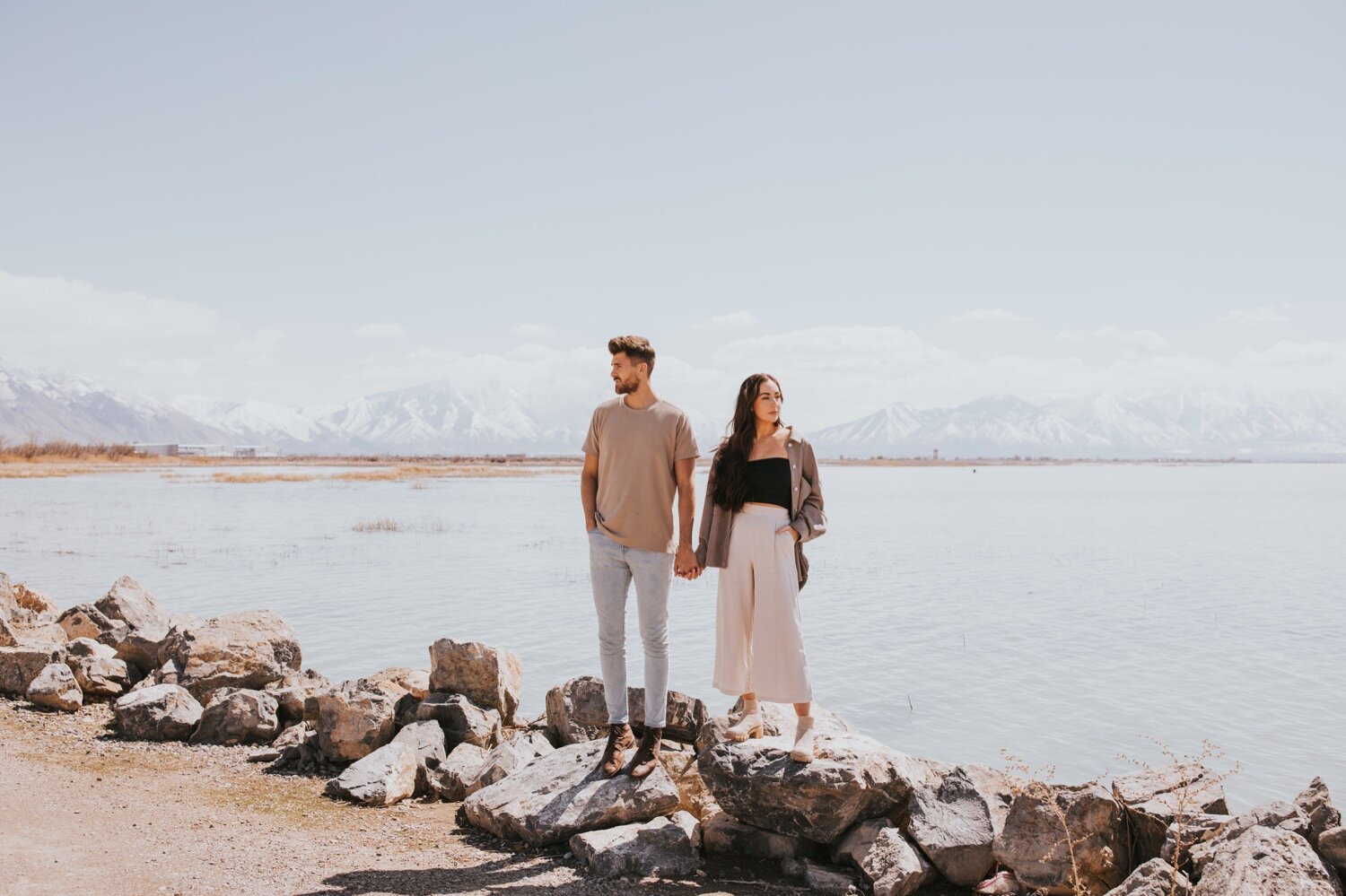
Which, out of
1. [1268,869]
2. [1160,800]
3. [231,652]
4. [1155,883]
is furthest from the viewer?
[231,652]

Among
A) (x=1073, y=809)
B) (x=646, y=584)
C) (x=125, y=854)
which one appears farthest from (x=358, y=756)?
(x=1073, y=809)

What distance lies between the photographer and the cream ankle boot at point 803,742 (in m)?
5.59

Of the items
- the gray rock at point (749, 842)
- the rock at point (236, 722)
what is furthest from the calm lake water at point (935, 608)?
the gray rock at point (749, 842)

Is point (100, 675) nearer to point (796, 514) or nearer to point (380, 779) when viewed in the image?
point (380, 779)

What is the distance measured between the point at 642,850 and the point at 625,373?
2677 millimetres

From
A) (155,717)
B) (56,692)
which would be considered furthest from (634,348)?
(56,692)

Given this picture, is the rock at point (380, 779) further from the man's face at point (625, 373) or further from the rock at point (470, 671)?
the man's face at point (625, 373)

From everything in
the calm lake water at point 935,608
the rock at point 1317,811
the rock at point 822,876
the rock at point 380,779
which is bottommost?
the calm lake water at point 935,608

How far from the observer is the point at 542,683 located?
12.0m

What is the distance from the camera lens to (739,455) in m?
6.04

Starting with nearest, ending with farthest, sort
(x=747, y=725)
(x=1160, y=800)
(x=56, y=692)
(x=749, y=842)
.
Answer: (x=1160, y=800), (x=749, y=842), (x=747, y=725), (x=56, y=692)

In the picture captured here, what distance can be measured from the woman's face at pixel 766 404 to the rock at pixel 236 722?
5018 millimetres

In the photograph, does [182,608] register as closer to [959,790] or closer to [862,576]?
[862,576]

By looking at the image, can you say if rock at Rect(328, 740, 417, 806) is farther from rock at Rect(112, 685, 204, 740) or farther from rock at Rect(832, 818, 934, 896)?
rock at Rect(832, 818, 934, 896)
